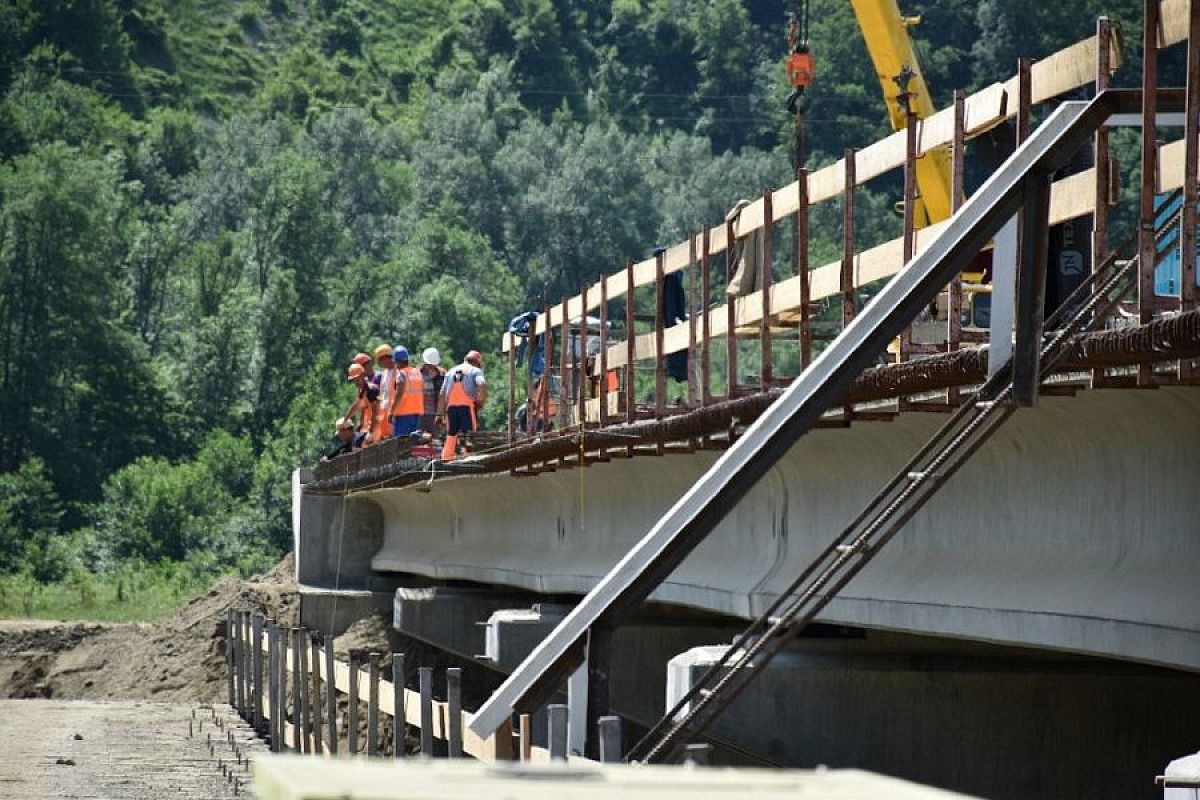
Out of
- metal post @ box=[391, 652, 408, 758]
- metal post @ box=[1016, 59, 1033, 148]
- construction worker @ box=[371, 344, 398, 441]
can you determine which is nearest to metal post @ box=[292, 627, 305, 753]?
construction worker @ box=[371, 344, 398, 441]

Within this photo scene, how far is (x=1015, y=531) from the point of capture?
1261 centimetres

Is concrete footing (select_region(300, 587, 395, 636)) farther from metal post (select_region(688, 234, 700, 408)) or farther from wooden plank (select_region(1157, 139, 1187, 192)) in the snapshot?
wooden plank (select_region(1157, 139, 1187, 192))

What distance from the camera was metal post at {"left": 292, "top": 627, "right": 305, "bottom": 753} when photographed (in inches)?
983

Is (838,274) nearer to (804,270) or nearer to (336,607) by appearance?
(804,270)

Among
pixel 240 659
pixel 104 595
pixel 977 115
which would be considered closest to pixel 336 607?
pixel 240 659

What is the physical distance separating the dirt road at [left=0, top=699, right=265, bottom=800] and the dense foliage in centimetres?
3955

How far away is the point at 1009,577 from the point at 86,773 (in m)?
13.6

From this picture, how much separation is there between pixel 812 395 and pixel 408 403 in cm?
1852

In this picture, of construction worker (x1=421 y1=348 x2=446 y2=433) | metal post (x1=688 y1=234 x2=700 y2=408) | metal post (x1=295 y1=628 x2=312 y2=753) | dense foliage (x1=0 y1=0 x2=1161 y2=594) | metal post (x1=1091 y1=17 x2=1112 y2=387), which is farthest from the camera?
dense foliage (x1=0 y1=0 x2=1161 y2=594)

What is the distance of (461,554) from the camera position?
31.5 metres

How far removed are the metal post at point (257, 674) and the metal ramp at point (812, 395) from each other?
1910cm

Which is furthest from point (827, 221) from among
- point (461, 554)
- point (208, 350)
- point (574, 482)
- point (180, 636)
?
point (574, 482)

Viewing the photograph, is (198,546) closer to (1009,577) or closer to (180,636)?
(180,636)

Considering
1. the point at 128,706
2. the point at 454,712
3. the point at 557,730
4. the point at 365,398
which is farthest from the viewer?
the point at 128,706
